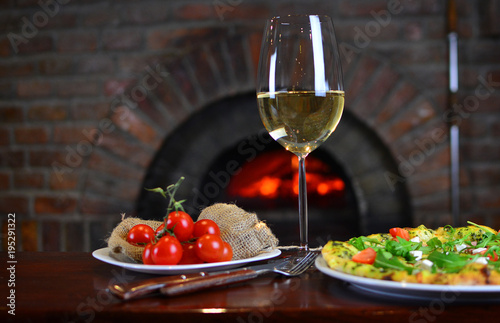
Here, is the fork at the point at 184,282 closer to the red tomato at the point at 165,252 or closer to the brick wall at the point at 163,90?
the red tomato at the point at 165,252

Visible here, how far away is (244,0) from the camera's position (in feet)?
6.23

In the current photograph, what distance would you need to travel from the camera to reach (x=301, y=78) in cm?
75

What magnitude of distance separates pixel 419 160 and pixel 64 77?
1.26 meters

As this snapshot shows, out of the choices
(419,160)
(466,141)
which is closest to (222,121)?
(419,160)

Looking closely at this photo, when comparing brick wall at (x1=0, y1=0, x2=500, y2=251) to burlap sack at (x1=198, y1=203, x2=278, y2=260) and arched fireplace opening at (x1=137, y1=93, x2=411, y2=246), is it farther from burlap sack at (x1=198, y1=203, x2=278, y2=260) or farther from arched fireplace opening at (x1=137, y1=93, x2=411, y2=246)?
burlap sack at (x1=198, y1=203, x2=278, y2=260)

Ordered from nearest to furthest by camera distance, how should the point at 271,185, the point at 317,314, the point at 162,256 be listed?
1. the point at 317,314
2. the point at 162,256
3. the point at 271,185

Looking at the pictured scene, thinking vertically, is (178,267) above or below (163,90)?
below

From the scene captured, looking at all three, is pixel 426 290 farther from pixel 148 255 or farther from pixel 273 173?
pixel 273 173

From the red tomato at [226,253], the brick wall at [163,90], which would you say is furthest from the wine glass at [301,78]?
the brick wall at [163,90]

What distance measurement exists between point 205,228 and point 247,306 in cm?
21

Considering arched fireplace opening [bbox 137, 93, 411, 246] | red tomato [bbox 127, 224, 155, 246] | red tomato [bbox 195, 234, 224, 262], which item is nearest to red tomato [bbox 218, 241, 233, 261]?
red tomato [bbox 195, 234, 224, 262]

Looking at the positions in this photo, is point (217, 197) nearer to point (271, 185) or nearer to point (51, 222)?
point (271, 185)

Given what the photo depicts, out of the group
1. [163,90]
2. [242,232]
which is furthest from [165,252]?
[163,90]

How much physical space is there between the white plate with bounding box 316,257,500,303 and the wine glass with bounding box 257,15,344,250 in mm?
197
